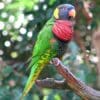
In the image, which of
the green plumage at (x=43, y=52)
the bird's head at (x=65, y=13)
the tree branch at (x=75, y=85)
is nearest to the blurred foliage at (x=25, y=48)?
the green plumage at (x=43, y=52)

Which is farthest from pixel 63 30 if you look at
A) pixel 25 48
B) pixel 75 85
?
pixel 25 48

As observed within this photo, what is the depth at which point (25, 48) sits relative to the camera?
2.72m

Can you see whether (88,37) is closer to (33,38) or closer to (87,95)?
(33,38)

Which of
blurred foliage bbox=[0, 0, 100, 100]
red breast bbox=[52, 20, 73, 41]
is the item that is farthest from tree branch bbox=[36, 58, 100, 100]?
blurred foliage bbox=[0, 0, 100, 100]

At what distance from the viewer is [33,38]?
263cm

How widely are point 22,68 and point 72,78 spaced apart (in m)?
0.98

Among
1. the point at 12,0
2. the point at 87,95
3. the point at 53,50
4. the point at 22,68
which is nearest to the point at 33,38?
the point at 22,68

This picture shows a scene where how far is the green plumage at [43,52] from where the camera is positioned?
1.85 meters

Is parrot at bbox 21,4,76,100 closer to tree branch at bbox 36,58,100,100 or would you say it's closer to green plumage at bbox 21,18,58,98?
green plumage at bbox 21,18,58,98

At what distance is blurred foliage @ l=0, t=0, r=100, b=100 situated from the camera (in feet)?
7.79

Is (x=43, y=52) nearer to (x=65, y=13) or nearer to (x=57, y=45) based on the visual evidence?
(x=57, y=45)

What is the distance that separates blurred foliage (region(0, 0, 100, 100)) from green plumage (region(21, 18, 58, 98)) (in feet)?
1.14

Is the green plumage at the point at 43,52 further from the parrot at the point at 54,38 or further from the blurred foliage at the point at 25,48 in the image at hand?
the blurred foliage at the point at 25,48

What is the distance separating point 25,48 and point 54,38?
2.89 ft
